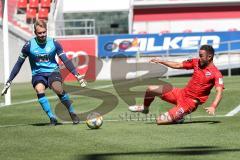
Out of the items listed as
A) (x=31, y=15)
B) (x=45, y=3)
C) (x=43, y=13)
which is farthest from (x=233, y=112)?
(x=45, y=3)

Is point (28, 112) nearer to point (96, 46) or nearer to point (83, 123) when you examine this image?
point (83, 123)

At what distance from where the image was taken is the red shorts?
12.1m

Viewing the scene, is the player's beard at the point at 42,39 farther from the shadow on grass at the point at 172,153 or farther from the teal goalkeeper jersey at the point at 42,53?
the shadow on grass at the point at 172,153

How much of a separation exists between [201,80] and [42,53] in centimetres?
287

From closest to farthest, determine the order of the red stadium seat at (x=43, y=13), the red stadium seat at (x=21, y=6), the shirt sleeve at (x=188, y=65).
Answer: the shirt sleeve at (x=188, y=65) < the red stadium seat at (x=43, y=13) < the red stadium seat at (x=21, y=6)

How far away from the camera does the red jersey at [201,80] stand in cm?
1195

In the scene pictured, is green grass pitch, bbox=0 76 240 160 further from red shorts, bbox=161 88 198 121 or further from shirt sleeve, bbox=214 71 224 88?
shirt sleeve, bbox=214 71 224 88

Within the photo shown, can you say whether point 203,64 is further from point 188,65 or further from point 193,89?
point 193,89

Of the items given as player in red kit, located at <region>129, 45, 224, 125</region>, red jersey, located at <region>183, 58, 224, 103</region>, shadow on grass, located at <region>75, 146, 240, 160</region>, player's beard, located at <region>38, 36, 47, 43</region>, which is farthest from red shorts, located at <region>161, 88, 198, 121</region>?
shadow on grass, located at <region>75, 146, 240, 160</region>

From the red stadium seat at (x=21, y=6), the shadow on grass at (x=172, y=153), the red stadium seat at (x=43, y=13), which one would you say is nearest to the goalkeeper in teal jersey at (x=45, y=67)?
the shadow on grass at (x=172, y=153)

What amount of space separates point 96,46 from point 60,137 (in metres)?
26.2

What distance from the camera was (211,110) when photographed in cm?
1095

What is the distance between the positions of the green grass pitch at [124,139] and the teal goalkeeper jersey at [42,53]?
1040 mm

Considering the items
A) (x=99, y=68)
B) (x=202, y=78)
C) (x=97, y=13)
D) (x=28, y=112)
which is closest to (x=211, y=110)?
(x=202, y=78)
